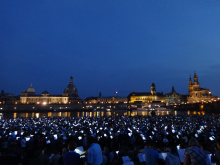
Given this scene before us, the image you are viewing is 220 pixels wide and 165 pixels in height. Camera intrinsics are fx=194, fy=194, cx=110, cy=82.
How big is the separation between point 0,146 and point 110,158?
678cm

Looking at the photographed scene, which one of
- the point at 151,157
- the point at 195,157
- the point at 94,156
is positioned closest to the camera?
the point at 195,157

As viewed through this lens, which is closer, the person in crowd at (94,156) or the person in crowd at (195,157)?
the person in crowd at (195,157)

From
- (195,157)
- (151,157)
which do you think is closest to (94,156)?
(151,157)

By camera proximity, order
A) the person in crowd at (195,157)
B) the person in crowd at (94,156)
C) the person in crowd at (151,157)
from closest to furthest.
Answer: the person in crowd at (195,157), the person in crowd at (94,156), the person in crowd at (151,157)

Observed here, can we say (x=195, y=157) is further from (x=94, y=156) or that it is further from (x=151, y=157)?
(x=94, y=156)

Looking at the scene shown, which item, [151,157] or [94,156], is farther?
[151,157]

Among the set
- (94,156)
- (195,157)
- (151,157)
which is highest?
(195,157)

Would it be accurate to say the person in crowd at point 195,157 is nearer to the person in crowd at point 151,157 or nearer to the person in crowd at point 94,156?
the person in crowd at point 151,157

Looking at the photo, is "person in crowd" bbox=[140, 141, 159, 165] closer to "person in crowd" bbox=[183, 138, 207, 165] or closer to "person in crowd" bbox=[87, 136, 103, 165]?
"person in crowd" bbox=[183, 138, 207, 165]

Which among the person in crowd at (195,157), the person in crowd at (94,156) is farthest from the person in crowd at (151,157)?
the person in crowd at (94,156)

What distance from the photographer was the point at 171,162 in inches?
196

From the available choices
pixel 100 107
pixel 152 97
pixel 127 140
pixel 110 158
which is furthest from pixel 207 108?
pixel 110 158

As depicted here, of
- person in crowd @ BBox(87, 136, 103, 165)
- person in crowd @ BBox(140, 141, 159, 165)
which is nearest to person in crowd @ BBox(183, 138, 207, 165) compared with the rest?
person in crowd @ BBox(140, 141, 159, 165)

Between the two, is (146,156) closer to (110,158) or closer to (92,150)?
(92,150)
